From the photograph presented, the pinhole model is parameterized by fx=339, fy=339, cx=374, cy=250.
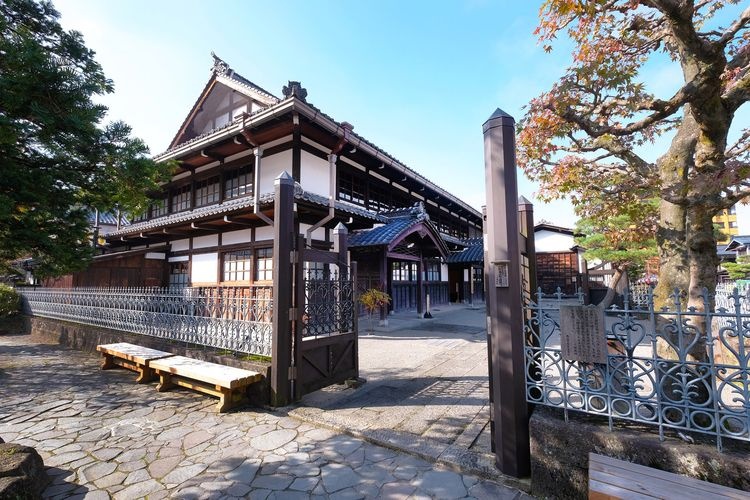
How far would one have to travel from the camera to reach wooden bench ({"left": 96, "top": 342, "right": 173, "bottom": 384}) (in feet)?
18.6

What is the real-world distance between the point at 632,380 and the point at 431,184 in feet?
46.9

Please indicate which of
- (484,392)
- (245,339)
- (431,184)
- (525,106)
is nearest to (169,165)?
(245,339)

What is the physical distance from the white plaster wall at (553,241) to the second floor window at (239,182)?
24.7m

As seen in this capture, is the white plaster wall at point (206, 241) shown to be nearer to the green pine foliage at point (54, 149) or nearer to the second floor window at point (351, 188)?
the second floor window at point (351, 188)

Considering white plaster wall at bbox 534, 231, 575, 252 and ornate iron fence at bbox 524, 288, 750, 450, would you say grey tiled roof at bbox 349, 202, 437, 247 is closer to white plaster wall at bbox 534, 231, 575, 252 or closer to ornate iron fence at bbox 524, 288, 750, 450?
ornate iron fence at bbox 524, 288, 750, 450

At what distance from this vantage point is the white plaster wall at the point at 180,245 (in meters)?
13.2

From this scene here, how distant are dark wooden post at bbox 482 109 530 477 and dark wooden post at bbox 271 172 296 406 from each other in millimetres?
2714

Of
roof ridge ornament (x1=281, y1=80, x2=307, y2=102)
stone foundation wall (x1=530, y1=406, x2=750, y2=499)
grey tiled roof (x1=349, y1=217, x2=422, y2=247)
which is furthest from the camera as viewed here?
grey tiled roof (x1=349, y1=217, x2=422, y2=247)

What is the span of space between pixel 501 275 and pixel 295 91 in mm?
7780

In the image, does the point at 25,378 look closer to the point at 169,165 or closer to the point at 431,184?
the point at 169,165

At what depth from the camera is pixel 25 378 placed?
20.3ft

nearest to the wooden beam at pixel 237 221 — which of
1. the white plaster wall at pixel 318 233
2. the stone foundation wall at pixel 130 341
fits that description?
the white plaster wall at pixel 318 233

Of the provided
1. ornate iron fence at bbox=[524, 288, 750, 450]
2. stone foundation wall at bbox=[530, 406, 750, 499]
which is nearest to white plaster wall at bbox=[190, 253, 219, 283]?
ornate iron fence at bbox=[524, 288, 750, 450]

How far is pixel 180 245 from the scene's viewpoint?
13492 millimetres
